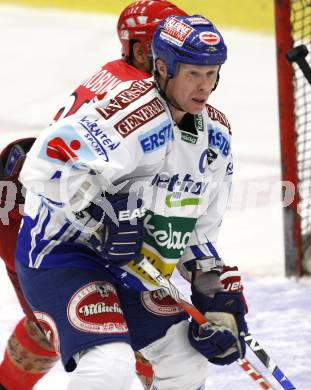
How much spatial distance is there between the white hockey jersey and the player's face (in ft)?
0.21

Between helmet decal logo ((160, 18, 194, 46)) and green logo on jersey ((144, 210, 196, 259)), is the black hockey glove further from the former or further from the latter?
helmet decal logo ((160, 18, 194, 46))

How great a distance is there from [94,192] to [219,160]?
37cm

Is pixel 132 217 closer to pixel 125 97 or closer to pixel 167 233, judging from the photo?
pixel 167 233

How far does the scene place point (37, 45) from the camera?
788cm

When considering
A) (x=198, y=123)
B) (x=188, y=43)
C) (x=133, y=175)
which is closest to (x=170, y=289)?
(x=133, y=175)

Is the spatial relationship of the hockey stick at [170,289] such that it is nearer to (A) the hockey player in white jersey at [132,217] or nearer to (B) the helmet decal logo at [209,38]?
(A) the hockey player in white jersey at [132,217]

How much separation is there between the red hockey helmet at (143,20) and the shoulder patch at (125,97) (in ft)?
4.37

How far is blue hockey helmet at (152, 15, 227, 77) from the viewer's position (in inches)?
114

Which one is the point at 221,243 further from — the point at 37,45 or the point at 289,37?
the point at 37,45

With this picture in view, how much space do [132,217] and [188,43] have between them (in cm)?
45

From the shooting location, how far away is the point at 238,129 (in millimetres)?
6410

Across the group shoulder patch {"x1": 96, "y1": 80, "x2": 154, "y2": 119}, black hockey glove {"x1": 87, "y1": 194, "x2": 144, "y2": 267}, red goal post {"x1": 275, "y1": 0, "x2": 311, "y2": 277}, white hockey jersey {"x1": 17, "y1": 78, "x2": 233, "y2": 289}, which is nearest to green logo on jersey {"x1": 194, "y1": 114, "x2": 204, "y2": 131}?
white hockey jersey {"x1": 17, "y1": 78, "x2": 233, "y2": 289}

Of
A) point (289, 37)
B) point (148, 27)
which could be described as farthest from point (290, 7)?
point (148, 27)

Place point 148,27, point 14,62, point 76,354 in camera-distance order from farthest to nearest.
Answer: point 14,62 < point 148,27 < point 76,354
